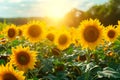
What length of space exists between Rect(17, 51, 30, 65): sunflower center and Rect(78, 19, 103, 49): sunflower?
2.26 ft

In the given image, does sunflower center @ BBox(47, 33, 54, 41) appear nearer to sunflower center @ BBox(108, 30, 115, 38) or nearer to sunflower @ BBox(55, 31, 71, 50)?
sunflower @ BBox(55, 31, 71, 50)

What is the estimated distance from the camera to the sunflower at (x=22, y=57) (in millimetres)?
4516

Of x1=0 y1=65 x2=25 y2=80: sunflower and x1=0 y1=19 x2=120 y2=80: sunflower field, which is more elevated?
x1=0 y1=19 x2=120 y2=80: sunflower field

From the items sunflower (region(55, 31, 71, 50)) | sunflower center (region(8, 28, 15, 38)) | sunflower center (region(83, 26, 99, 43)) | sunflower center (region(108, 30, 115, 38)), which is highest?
sunflower center (region(8, 28, 15, 38))

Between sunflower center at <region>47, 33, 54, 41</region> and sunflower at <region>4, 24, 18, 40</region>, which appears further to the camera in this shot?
sunflower at <region>4, 24, 18, 40</region>

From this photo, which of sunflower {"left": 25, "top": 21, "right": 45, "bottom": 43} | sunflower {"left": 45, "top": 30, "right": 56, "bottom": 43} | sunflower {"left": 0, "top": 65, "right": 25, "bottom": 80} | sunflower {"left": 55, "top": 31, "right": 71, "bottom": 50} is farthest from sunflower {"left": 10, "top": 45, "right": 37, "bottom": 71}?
sunflower {"left": 45, "top": 30, "right": 56, "bottom": 43}

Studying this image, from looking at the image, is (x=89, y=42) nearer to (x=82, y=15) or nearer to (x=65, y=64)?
(x=65, y=64)

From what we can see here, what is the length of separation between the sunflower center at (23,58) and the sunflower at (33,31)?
1343 mm

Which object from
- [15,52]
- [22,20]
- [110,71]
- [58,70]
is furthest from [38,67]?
[22,20]

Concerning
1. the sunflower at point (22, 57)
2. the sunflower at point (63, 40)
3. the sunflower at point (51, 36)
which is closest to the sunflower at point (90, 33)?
the sunflower at point (22, 57)

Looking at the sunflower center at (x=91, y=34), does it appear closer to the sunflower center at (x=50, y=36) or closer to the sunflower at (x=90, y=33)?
the sunflower at (x=90, y=33)

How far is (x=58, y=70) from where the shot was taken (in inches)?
200

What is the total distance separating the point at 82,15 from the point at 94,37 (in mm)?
19545

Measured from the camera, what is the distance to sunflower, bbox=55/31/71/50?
6.09 meters
